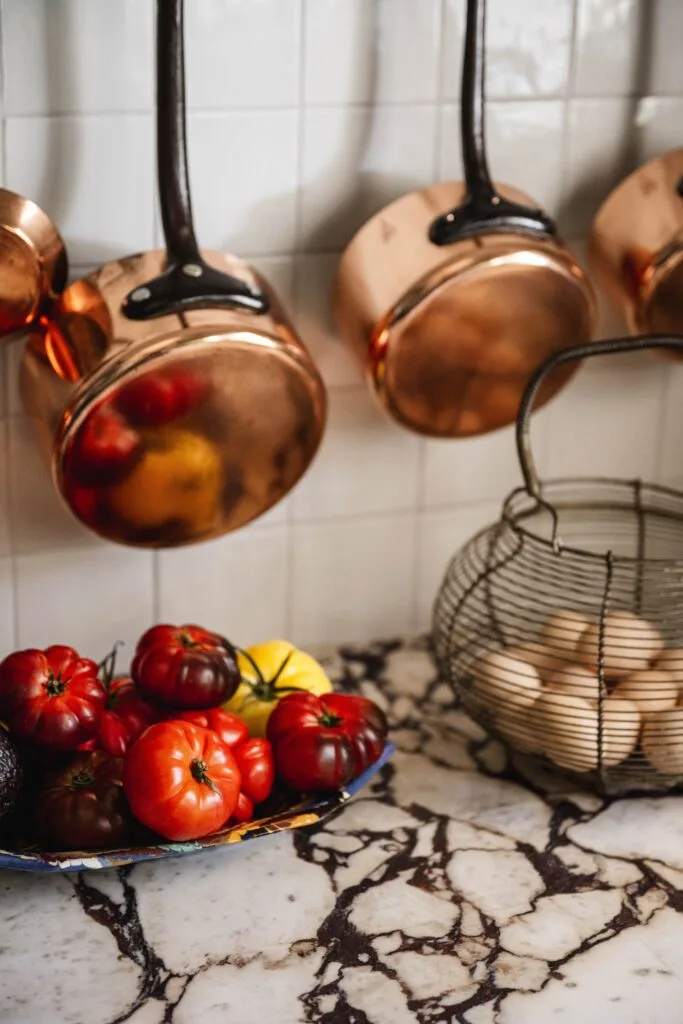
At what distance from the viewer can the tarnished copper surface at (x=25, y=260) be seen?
91 centimetres

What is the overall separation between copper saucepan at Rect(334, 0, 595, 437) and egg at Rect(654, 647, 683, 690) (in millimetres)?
266

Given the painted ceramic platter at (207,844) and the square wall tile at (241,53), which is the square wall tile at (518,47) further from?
the painted ceramic platter at (207,844)

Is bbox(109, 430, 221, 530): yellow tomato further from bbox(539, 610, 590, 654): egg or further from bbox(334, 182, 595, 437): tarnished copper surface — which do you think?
bbox(539, 610, 590, 654): egg

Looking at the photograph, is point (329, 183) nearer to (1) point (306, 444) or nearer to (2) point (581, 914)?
(1) point (306, 444)

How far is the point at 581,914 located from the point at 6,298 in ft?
1.87

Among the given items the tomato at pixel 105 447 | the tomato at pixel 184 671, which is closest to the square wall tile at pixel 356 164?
the tomato at pixel 105 447

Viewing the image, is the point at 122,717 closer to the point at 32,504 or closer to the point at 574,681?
the point at 32,504

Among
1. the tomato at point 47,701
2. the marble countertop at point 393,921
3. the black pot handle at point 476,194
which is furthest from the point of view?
the black pot handle at point 476,194

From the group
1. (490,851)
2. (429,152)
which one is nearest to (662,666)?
(490,851)

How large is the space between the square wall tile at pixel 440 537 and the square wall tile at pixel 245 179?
11.8 inches

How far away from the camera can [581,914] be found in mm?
858

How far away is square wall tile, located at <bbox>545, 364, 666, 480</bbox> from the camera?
1210 mm

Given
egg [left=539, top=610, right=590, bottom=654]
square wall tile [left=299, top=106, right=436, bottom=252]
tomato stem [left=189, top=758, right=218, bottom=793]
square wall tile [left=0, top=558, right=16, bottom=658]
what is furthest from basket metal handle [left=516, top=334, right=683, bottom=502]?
square wall tile [left=0, top=558, right=16, bottom=658]

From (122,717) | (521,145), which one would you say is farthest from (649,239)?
(122,717)
